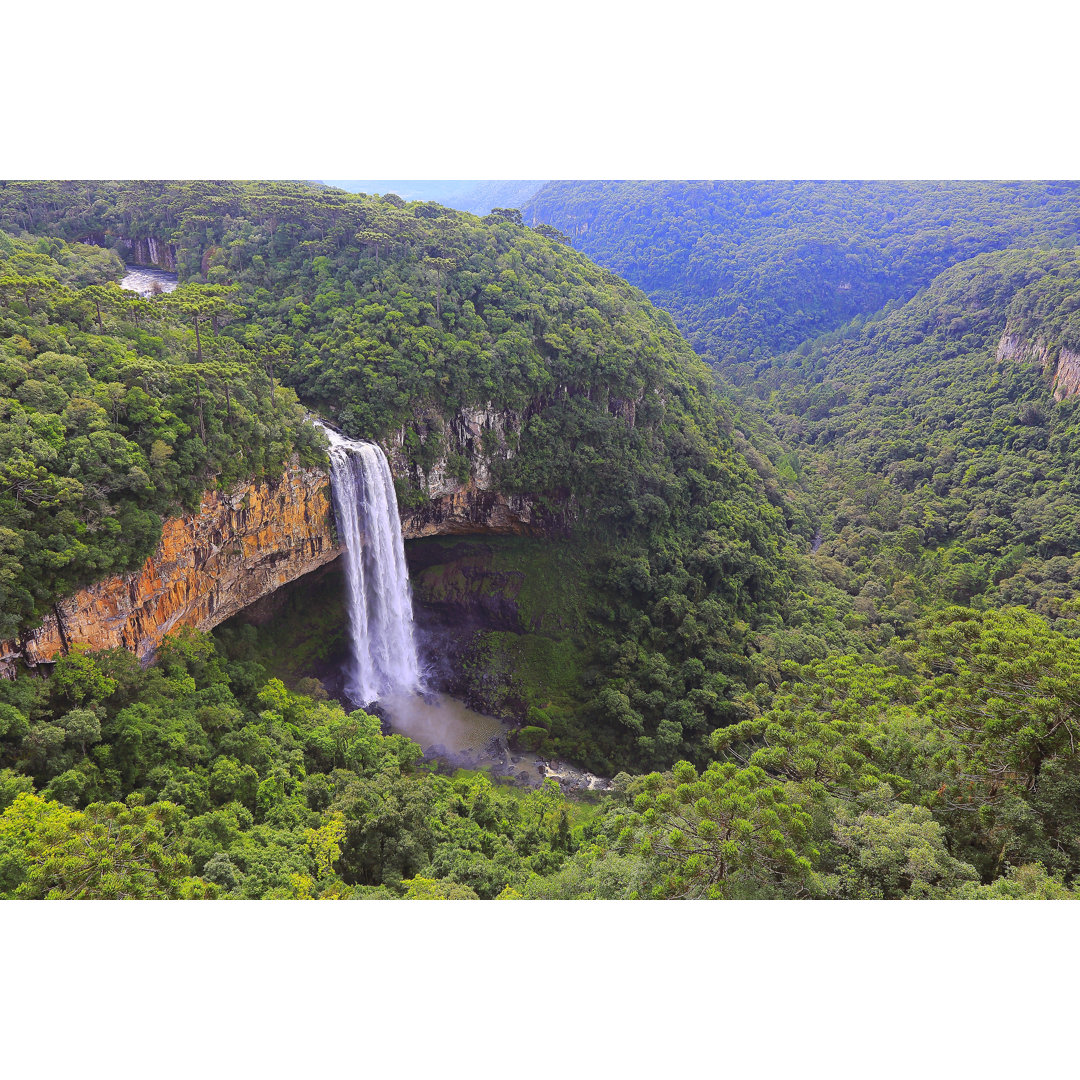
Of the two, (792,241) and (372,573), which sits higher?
(792,241)

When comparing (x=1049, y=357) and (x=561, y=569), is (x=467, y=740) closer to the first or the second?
(x=561, y=569)

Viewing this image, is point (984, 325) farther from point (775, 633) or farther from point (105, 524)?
point (105, 524)

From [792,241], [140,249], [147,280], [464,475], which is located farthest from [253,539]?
[792,241]

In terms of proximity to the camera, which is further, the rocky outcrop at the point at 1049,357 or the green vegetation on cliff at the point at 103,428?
the rocky outcrop at the point at 1049,357

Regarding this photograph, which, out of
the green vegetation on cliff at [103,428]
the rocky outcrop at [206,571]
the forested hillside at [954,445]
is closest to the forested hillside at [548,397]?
the green vegetation on cliff at [103,428]

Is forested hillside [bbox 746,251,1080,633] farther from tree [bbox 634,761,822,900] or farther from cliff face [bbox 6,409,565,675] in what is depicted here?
cliff face [bbox 6,409,565,675]

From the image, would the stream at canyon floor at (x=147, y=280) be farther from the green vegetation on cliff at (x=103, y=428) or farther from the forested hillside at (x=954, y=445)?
the forested hillside at (x=954, y=445)

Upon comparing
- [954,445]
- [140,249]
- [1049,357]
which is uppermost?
[140,249]
